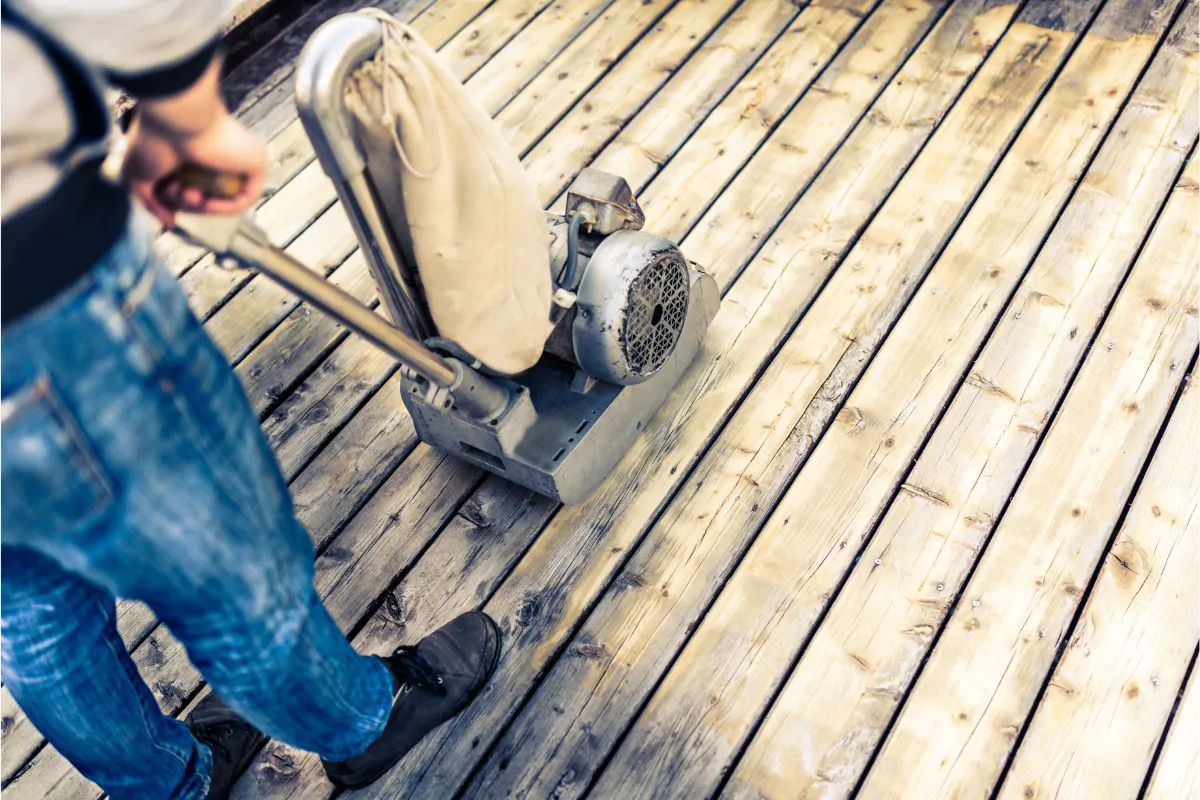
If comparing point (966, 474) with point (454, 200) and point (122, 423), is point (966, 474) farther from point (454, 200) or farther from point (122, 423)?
point (122, 423)

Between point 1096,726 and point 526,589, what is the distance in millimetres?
889

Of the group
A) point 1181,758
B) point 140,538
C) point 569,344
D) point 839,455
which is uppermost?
point 140,538

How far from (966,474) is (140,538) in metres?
1.36

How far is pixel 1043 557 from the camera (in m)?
1.69

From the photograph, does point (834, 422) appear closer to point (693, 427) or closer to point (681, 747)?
point (693, 427)

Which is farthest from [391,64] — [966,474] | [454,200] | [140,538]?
[966,474]

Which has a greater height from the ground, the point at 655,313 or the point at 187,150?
the point at 187,150

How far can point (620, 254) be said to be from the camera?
1.63m

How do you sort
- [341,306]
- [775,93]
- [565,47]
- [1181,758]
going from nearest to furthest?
[341,306] → [1181,758] → [775,93] → [565,47]

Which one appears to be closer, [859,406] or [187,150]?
[187,150]

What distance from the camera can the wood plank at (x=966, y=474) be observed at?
156 cm

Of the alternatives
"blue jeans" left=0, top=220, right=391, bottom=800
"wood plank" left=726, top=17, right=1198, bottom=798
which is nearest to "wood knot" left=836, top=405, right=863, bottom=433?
"wood plank" left=726, top=17, right=1198, bottom=798

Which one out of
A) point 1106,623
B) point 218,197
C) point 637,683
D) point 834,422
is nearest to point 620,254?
point 834,422

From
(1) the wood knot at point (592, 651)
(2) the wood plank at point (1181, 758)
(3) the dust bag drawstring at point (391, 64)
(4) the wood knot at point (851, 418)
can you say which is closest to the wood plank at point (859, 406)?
(4) the wood knot at point (851, 418)
